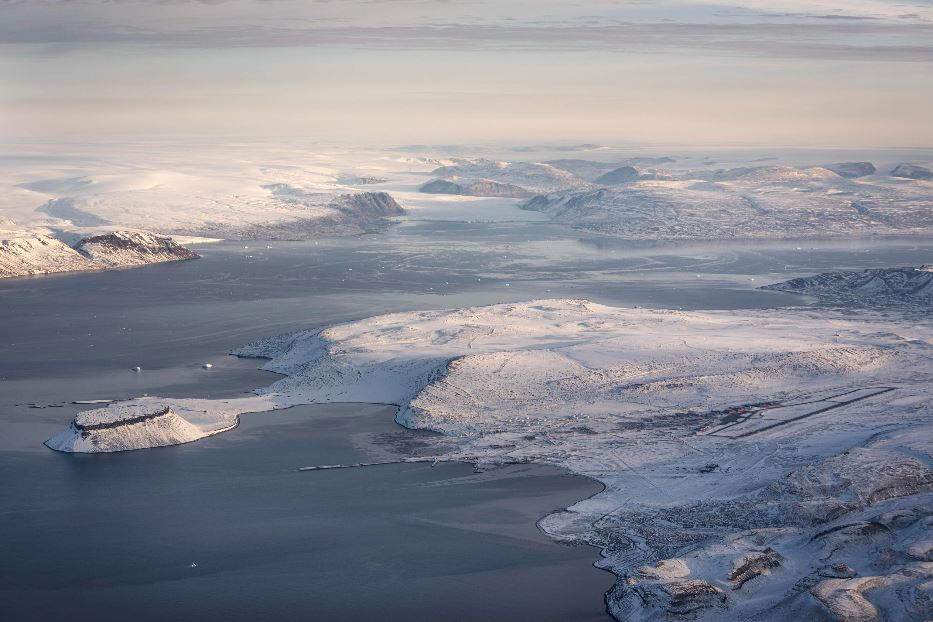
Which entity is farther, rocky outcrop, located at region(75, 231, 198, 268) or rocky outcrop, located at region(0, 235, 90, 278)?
rocky outcrop, located at region(75, 231, 198, 268)

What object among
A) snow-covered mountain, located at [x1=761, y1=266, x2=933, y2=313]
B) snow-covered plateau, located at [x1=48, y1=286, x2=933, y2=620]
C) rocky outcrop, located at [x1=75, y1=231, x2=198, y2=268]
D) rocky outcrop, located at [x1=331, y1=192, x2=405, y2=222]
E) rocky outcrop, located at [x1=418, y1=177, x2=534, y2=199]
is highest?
snow-covered plateau, located at [x1=48, y1=286, x2=933, y2=620]

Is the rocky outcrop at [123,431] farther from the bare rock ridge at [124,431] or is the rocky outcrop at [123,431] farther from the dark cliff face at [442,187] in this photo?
the dark cliff face at [442,187]

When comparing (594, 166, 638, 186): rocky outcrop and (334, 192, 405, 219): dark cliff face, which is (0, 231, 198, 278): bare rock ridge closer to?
(334, 192, 405, 219): dark cliff face

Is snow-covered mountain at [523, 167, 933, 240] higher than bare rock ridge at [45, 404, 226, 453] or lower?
lower

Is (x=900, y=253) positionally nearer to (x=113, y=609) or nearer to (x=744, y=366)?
(x=744, y=366)

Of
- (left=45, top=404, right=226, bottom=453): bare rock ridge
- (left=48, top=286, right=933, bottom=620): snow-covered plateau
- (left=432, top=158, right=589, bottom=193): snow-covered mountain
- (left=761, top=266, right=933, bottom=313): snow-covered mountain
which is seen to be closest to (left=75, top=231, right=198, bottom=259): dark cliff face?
(left=48, top=286, right=933, bottom=620): snow-covered plateau

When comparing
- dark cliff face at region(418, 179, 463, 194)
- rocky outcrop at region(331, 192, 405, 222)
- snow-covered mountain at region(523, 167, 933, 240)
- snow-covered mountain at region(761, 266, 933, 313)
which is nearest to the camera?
snow-covered mountain at region(761, 266, 933, 313)

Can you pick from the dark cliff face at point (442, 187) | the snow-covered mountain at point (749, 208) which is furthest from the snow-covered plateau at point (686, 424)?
the dark cliff face at point (442, 187)
